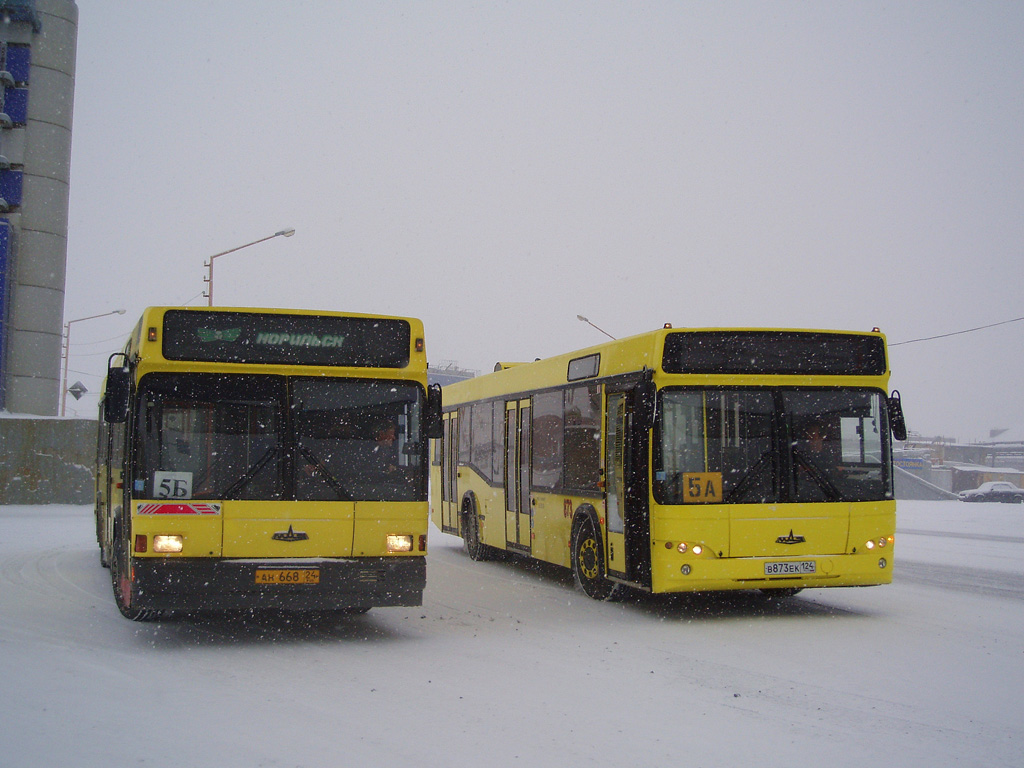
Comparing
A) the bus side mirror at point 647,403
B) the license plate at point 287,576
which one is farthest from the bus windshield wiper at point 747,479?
the license plate at point 287,576

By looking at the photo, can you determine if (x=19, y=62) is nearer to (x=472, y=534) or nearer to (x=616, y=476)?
(x=472, y=534)

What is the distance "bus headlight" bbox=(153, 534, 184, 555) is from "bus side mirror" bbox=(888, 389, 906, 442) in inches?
277

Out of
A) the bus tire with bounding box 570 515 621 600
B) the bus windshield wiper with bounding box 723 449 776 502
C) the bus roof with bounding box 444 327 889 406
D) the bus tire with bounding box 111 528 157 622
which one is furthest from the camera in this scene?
the bus tire with bounding box 570 515 621 600

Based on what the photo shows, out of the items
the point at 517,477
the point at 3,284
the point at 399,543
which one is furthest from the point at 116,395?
the point at 3,284

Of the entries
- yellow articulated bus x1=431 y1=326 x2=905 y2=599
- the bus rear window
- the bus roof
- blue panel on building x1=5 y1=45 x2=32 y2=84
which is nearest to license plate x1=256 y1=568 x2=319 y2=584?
the bus rear window

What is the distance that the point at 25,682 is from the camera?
7219 mm

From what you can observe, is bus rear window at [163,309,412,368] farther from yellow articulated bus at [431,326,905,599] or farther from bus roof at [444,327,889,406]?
yellow articulated bus at [431,326,905,599]

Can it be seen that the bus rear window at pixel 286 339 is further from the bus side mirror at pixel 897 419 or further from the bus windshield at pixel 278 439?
the bus side mirror at pixel 897 419

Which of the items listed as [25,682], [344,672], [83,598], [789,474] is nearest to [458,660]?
[344,672]

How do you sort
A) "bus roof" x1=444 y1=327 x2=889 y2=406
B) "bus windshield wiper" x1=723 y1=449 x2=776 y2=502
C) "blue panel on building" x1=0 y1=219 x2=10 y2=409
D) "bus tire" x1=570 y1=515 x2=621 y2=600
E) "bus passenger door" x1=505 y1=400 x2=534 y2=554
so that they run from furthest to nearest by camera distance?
"blue panel on building" x1=0 y1=219 x2=10 y2=409
"bus passenger door" x1=505 y1=400 x2=534 y2=554
"bus tire" x1=570 y1=515 x2=621 y2=600
"bus roof" x1=444 y1=327 x2=889 y2=406
"bus windshield wiper" x1=723 y1=449 x2=776 y2=502

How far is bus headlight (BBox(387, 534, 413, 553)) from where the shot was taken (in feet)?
30.5

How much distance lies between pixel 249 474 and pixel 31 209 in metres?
26.0

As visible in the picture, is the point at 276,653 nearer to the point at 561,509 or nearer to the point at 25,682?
the point at 25,682

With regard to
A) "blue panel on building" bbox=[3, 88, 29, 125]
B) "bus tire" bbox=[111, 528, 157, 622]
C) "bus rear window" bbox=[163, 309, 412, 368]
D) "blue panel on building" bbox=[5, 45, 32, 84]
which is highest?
"blue panel on building" bbox=[5, 45, 32, 84]
